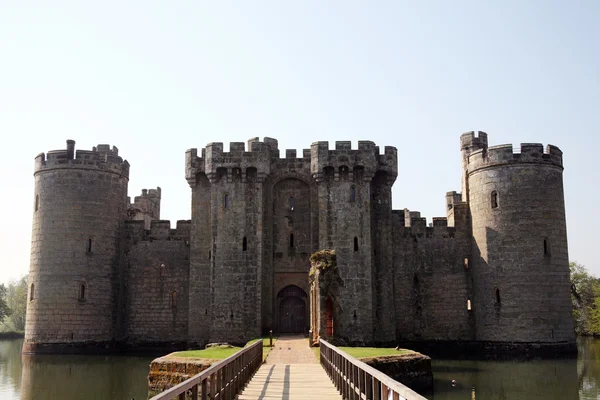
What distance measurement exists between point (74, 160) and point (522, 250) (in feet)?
82.7

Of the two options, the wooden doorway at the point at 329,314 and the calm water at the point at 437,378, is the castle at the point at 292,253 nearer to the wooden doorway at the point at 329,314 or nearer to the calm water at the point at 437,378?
the wooden doorway at the point at 329,314

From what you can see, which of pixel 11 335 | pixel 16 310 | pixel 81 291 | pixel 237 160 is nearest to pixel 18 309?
pixel 16 310

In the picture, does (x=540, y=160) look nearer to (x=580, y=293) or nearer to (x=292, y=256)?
(x=292, y=256)

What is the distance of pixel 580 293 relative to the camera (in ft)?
187

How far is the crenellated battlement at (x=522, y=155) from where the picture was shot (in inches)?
1398

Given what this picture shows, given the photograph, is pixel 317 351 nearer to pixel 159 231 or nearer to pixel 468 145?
pixel 159 231

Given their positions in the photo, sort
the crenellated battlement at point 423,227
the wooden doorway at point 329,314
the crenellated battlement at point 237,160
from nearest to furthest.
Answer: the wooden doorway at point 329,314
the crenellated battlement at point 237,160
the crenellated battlement at point 423,227

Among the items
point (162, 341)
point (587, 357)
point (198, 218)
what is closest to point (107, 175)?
point (198, 218)

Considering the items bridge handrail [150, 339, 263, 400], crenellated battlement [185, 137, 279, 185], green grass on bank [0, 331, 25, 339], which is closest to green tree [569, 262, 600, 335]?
crenellated battlement [185, 137, 279, 185]

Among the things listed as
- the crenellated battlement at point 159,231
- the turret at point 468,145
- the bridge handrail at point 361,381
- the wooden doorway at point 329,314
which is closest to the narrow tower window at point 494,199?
the turret at point 468,145

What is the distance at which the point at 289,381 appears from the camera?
17.0m

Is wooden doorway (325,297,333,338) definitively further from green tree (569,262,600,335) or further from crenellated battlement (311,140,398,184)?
green tree (569,262,600,335)

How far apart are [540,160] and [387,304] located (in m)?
11.4

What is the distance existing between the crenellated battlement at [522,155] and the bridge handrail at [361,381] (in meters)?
21.1
